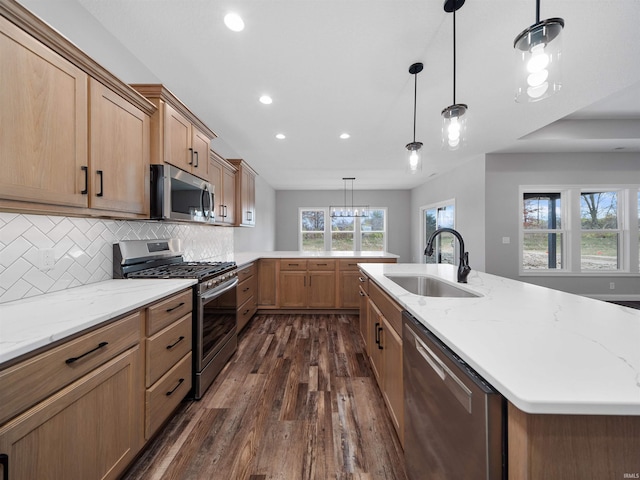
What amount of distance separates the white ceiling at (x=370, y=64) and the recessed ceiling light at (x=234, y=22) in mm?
32

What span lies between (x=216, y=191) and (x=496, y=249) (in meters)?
4.63

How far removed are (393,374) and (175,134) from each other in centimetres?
231

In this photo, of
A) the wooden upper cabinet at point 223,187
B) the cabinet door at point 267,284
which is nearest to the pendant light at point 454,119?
the wooden upper cabinet at point 223,187

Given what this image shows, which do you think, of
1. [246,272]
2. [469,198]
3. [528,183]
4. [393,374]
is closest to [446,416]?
[393,374]

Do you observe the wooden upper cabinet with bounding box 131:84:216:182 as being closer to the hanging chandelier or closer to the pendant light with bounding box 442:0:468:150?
the pendant light with bounding box 442:0:468:150

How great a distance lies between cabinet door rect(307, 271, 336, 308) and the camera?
391 centimetres

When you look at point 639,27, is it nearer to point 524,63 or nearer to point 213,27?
point 524,63

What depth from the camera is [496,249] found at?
442 centimetres

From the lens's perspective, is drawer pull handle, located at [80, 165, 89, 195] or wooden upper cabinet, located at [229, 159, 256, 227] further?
wooden upper cabinet, located at [229, 159, 256, 227]

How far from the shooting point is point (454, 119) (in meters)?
1.61

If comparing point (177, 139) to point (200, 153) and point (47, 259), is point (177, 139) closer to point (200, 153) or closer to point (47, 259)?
point (200, 153)

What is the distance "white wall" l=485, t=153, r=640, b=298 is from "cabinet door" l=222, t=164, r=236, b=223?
14.0ft

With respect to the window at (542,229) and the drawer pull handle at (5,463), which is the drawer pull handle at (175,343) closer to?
the drawer pull handle at (5,463)

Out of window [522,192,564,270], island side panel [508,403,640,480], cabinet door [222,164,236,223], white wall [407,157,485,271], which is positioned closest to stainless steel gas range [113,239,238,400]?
cabinet door [222,164,236,223]
